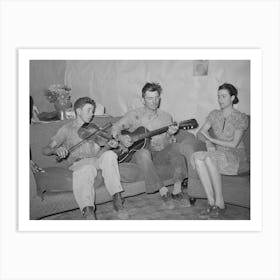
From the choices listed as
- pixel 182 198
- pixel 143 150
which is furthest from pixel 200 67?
pixel 182 198

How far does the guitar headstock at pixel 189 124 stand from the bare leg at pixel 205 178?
22 centimetres

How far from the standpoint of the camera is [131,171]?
2.71m

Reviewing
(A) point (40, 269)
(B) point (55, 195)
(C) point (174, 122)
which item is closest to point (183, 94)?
(C) point (174, 122)

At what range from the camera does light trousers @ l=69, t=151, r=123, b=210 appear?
8.83 ft

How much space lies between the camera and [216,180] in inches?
108

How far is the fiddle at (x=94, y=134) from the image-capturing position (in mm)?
2719

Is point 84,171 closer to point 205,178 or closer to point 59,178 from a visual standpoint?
point 59,178

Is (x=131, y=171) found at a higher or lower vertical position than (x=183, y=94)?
lower

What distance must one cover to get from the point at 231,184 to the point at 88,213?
942mm
